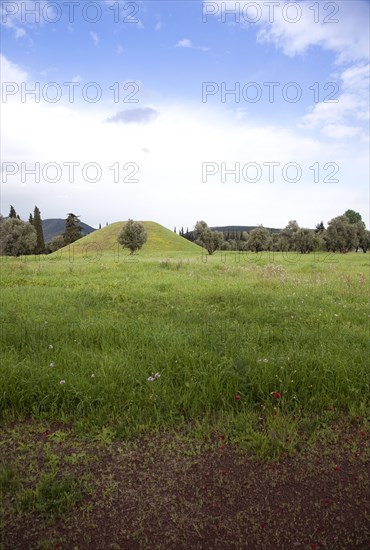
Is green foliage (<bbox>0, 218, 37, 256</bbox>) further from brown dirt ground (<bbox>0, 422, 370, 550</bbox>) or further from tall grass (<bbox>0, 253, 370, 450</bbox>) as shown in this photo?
brown dirt ground (<bbox>0, 422, 370, 550</bbox>)

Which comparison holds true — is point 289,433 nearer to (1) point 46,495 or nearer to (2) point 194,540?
(2) point 194,540

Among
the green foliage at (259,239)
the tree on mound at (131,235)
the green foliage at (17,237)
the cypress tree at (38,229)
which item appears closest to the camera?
the tree on mound at (131,235)

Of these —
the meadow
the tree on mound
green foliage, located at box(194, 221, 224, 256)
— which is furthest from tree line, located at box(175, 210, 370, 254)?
the meadow

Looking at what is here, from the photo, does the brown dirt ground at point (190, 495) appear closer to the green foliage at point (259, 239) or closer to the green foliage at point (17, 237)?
the green foliage at point (17, 237)

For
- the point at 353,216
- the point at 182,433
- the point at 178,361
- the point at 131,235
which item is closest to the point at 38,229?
the point at 131,235

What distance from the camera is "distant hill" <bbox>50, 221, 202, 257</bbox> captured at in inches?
3216

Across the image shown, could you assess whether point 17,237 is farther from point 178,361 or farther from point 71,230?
point 178,361

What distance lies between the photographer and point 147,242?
299 ft

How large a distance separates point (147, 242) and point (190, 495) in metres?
89.2

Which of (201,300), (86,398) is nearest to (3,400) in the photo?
(86,398)

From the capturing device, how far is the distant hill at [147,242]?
268 ft

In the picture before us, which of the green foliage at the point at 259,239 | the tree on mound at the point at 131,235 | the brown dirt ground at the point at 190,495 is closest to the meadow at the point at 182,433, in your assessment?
the brown dirt ground at the point at 190,495

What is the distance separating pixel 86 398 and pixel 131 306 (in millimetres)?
5958

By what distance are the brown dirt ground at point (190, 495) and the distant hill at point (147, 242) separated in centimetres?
7318
